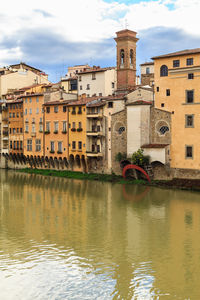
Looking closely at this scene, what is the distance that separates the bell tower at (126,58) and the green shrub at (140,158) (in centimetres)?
1188

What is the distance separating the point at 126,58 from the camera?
163ft

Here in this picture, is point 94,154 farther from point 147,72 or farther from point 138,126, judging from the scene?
point 147,72

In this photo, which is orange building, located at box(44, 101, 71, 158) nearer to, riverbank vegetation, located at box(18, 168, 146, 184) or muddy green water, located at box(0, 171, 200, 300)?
riverbank vegetation, located at box(18, 168, 146, 184)

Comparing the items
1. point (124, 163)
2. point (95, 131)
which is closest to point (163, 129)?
point (124, 163)

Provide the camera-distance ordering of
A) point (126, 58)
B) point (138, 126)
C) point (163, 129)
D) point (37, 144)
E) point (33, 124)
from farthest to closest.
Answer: point (33, 124)
point (37, 144)
point (126, 58)
point (138, 126)
point (163, 129)

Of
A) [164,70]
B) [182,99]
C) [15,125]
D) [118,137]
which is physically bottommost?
[118,137]

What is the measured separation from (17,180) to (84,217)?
69.5 feet

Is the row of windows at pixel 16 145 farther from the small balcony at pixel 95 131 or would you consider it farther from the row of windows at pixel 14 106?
the small balcony at pixel 95 131

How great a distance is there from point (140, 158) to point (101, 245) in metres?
19.6

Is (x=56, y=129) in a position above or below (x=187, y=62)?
below

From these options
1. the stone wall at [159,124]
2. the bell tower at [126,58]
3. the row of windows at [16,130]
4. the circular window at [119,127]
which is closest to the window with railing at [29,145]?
the row of windows at [16,130]

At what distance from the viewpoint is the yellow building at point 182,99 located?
125 ft

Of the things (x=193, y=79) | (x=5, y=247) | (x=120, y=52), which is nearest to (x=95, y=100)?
(x=120, y=52)

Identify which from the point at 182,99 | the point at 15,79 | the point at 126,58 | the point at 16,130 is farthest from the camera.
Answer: the point at 15,79
